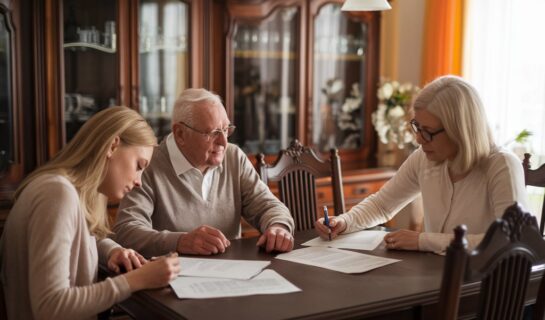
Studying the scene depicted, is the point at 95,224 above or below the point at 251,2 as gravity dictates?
below

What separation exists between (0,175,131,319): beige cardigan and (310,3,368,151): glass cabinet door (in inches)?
102

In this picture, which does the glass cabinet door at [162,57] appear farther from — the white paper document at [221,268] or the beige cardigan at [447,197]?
the white paper document at [221,268]

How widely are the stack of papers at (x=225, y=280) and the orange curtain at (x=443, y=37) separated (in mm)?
Answer: 2453

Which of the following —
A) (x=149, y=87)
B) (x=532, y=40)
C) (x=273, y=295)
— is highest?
(x=532, y=40)

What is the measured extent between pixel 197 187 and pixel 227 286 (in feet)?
2.55

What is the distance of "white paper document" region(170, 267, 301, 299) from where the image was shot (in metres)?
1.68

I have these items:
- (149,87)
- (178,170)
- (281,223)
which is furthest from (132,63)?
→ (281,223)

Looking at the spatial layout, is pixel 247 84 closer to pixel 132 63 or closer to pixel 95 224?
pixel 132 63

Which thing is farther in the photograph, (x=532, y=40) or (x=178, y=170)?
(x=532, y=40)

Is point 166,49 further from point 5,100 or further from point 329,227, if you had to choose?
point 329,227

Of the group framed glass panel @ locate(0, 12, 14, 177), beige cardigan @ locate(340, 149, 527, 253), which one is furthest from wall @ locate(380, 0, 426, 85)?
framed glass panel @ locate(0, 12, 14, 177)

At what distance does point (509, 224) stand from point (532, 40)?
2.42m

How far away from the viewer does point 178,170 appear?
2.44 metres

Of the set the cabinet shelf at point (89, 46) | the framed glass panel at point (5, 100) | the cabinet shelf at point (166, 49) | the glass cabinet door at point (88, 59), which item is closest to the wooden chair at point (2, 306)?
the framed glass panel at point (5, 100)
